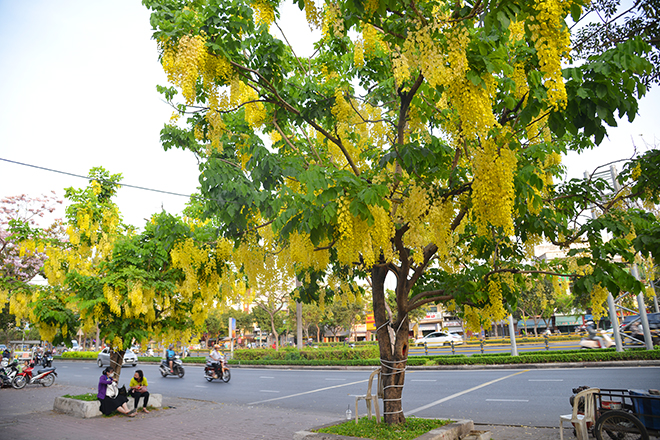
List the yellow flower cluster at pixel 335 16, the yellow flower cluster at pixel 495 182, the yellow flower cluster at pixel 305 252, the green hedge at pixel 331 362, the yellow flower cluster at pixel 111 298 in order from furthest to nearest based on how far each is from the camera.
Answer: the green hedge at pixel 331 362 → the yellow flower cluster at pixel 111 298 → the yellow flower cluster at pixel 305 252 → the yellow flower cluster at pixel 335 16 → the yellow flower cluster at pixel 495 182

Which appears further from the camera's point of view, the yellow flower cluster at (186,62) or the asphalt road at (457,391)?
the asphalt road at (457,391)

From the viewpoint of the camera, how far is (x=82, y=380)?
64.6 ft

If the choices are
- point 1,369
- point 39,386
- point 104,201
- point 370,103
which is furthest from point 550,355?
point 1,369

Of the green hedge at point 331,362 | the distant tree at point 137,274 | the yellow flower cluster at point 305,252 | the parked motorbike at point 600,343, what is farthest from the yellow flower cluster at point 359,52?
the parked motorbike at point 600,343

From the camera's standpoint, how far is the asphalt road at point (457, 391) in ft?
29.4

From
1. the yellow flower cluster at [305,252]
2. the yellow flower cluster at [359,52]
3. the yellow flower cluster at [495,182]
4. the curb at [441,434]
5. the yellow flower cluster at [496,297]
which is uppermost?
the yellow flower cluster at [359,52]

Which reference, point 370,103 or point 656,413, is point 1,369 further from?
point 656,413

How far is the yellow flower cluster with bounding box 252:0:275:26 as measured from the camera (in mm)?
5121

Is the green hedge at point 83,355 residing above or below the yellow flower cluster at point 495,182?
below

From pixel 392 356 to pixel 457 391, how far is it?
23.7 ft

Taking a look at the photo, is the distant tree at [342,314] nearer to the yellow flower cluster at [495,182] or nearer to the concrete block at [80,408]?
the concrete block at [80,408]

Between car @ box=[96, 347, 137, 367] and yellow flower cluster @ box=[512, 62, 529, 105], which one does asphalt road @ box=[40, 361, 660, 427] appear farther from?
car @ box=[96, 347, 137, 367]

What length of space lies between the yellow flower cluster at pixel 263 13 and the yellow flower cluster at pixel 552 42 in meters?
3.04

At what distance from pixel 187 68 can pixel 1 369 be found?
18367 millimetres
